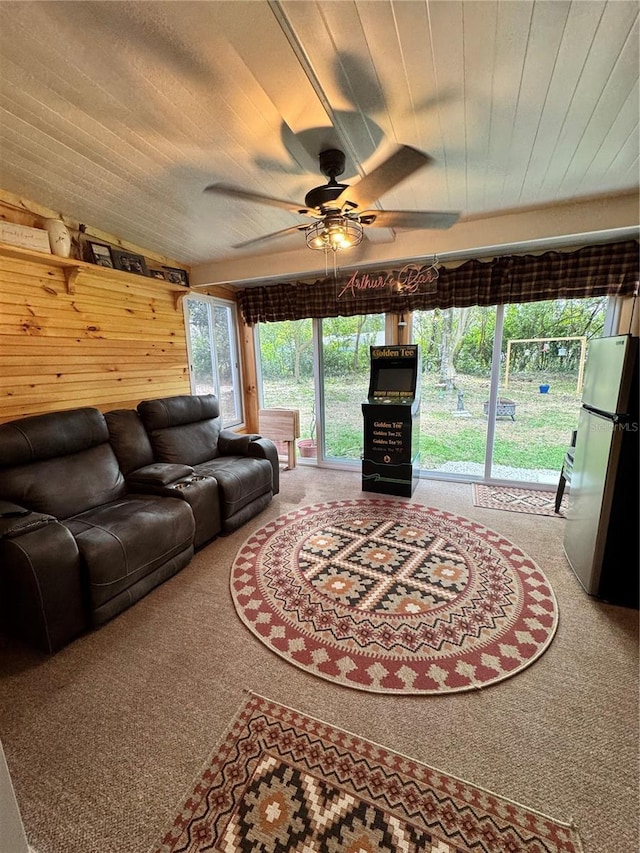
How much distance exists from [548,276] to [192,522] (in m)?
3.63

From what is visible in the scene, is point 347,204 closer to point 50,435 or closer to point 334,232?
point 334,232

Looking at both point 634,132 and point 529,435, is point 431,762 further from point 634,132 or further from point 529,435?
point 529,435

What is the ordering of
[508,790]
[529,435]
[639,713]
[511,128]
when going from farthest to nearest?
[529,435]
[511,128]
[639,713]
[508,790]

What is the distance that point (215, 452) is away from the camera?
3449mm

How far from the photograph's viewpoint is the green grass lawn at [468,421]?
3621 mm

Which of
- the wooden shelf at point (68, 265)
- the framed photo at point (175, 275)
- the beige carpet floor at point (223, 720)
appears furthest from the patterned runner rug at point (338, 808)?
the framed photo at point (175, 275)

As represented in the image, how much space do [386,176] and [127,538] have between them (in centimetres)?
227

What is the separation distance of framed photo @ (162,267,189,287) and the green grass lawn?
1679 millimetres

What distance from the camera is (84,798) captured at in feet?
3.82

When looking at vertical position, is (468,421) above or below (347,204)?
below

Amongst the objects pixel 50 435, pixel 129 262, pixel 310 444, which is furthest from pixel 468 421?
pixel 50 435

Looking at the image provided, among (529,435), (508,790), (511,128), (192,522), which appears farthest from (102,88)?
(529,435)

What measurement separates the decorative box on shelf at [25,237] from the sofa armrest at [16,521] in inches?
63.5

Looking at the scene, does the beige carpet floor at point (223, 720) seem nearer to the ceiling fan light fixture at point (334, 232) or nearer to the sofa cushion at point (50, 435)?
the sofa cushion at point (50, 435)
